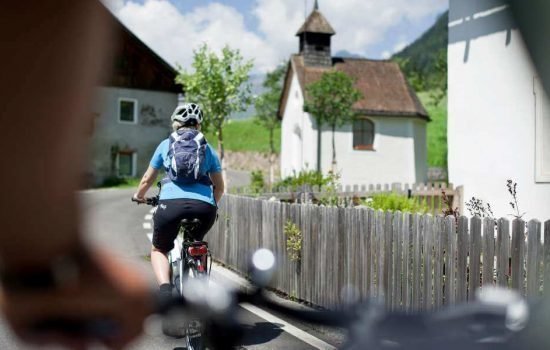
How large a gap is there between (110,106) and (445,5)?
28 centimetres

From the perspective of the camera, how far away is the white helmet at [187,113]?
0.95 meters

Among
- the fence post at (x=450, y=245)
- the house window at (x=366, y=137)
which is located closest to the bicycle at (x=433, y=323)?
the house window at (x=366, y=137)

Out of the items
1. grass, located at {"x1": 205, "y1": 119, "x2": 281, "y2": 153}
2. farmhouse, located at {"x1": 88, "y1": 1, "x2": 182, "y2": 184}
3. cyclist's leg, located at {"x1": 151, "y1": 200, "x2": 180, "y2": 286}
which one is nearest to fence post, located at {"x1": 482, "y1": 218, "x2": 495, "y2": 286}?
cyclist's leg, located at {"x1": 151, "y1": 200, "x2": 180, "y2": 286}

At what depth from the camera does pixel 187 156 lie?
131cm

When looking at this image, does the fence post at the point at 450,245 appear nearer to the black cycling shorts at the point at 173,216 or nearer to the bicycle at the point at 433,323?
the black cycling shorts at the point at 173,216

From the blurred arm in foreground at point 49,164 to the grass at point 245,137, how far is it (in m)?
0.68

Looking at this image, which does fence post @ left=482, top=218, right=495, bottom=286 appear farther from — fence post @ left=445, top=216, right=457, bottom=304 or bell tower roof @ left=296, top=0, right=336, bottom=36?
bell tower roof @ left=296, top=0, right=336, bottom=36

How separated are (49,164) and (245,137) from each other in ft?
2.83

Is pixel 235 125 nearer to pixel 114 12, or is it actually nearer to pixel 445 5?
pixel 445 5

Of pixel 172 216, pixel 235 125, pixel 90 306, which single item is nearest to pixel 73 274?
pixel 90 306

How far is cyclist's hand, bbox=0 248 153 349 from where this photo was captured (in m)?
0.34

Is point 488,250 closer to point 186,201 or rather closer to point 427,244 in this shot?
point 427,244

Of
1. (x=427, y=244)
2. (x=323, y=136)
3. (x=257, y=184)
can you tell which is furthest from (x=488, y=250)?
(x=323, y=136)

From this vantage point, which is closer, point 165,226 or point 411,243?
point 165,226
